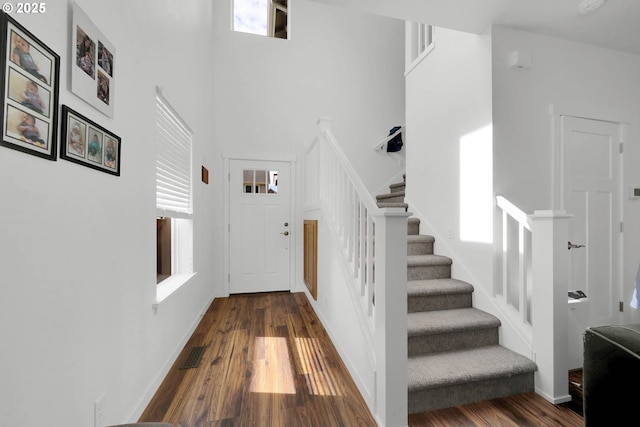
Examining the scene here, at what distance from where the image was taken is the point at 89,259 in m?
1.25

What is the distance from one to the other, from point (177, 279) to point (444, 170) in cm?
282

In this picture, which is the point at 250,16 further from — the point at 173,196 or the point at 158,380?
the point at 158,380

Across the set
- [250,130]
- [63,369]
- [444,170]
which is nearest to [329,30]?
[250,130]

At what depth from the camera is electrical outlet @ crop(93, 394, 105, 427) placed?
1280mm

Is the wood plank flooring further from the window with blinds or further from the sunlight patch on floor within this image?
the window with blinds

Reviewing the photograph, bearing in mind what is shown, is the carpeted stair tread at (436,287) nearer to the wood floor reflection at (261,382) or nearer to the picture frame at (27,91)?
the wood floor reflection at (261,382)

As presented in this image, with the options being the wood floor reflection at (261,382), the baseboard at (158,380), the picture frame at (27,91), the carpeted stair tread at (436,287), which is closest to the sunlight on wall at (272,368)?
the wood floor reflection at (261,382)

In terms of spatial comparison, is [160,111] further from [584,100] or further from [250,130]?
[584,100]

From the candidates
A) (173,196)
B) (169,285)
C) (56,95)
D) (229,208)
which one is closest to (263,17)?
(229,208)

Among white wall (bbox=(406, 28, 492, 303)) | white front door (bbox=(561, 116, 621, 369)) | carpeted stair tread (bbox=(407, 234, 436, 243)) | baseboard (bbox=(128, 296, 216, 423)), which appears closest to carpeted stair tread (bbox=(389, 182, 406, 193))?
white wall (bbox=(406, 28, 492, 303))

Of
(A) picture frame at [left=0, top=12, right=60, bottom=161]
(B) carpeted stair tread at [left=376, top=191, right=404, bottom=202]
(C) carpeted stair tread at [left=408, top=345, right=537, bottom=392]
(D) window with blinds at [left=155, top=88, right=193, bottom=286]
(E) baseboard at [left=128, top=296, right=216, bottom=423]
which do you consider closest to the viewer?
(A) picture frame at [left=0, top=12, right=60, bottom=161]

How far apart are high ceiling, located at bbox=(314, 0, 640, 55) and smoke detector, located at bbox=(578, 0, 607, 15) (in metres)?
0.03

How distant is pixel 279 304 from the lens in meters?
3.81

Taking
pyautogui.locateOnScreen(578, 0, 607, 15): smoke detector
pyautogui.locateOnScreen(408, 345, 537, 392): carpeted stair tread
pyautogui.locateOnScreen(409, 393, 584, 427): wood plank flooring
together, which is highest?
pyautogui.locateOnScreen(578, 0, 607, 15): smoke detector
